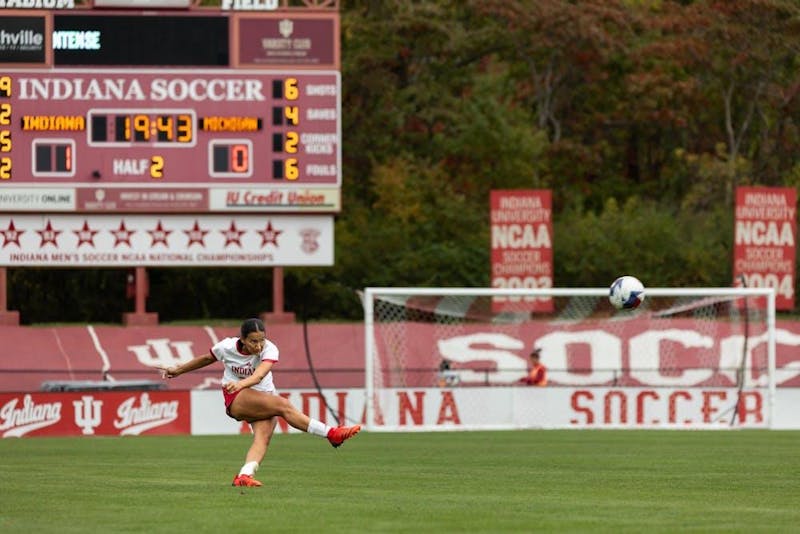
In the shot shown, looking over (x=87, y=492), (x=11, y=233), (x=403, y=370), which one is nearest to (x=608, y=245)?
(x=403, y=370)

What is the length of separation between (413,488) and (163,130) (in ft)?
61.1

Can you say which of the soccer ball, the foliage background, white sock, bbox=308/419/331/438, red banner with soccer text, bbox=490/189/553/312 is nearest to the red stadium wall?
red banner with soccer text, bbox=490/189/553/312

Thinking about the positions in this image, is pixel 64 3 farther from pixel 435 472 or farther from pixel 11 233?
pixel 435 472

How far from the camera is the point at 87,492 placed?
1334cm

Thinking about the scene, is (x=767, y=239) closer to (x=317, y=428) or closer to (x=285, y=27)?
(x=285, y=27)

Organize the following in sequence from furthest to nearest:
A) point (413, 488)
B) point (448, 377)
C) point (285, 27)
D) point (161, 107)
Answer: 1. point (448, 377)
2. point (285, 27)
3. point (161, 107)
4. point (413, 488)

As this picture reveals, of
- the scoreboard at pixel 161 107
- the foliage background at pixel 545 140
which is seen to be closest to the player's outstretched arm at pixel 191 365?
the scoreboard at pixel 161 107

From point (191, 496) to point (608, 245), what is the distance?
31302 mm

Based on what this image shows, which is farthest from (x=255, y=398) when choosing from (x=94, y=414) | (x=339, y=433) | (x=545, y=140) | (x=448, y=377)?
(x=545, y=140)

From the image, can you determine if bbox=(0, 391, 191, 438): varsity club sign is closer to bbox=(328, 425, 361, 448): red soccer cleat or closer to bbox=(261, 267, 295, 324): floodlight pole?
bbox=(261, 267, 295, 324): floodlight pole

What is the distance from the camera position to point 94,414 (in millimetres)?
28703

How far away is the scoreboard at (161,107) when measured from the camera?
31.4m

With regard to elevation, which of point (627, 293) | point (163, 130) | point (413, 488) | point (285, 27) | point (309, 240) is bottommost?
point (413, 488)

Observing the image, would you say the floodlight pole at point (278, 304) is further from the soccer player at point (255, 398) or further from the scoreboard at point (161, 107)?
the soccer player at point (255, 398)
